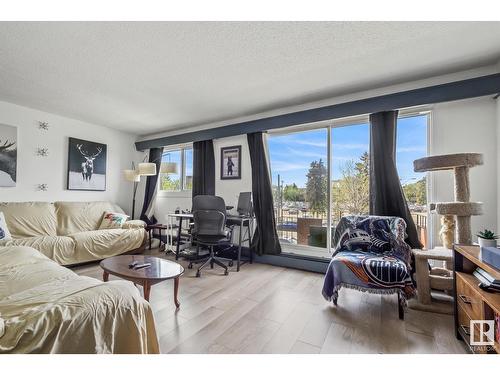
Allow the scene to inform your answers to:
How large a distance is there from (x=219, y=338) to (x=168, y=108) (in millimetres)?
3086

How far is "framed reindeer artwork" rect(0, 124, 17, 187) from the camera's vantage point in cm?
325

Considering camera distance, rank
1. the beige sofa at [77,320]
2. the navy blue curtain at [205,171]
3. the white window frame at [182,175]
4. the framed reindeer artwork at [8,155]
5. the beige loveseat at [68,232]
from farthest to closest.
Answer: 1. the white window frame at [182,175]
2. the navy blue curtain at [205,171]
3. the framed reindeer artwork at [8,155]
4. the beige loveseat at [68,232]
5. the beige sofa at [77,320]

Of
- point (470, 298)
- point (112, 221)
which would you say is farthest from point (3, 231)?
point (470, 298)

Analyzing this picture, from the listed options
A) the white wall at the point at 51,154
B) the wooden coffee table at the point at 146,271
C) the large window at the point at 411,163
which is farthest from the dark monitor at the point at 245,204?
the white wall at the point at 51,154

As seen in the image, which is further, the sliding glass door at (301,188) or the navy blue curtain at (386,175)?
the sliding glass door at (301,188)

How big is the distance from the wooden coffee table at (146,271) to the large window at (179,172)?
2364 mm

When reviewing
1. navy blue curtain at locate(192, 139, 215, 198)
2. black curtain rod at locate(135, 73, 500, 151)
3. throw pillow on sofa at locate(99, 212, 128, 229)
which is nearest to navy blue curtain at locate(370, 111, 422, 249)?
black curtain rod at locate(135, 73, 500, 151)

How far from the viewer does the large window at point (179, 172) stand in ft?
15.0

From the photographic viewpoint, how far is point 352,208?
3.10m

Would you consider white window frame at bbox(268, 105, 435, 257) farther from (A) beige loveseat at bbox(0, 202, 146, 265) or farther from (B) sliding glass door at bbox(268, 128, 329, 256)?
(A) beige loveseat at bbox(0, 202, 146, 265)

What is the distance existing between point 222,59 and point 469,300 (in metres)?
2.66

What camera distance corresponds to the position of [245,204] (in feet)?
12.0

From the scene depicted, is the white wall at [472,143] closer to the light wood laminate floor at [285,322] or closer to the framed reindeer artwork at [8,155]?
the light wood laminate floor at [285,322]
